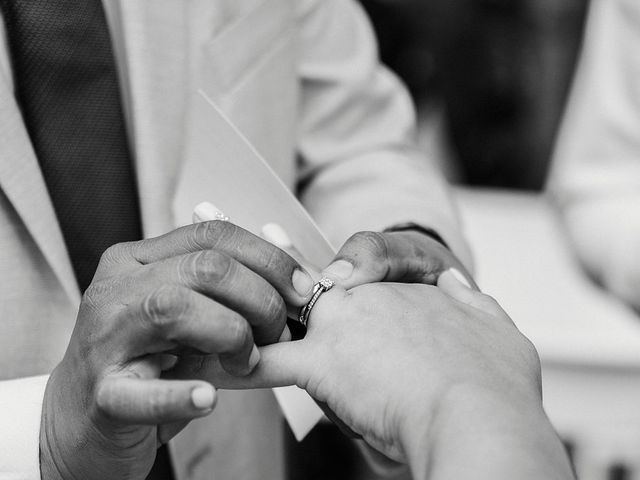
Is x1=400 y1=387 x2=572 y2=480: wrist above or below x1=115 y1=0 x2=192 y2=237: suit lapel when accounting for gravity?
below

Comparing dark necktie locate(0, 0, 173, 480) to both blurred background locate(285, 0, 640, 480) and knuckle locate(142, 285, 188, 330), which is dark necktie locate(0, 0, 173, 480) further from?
blurred background locate(285, 0, 640, 480)

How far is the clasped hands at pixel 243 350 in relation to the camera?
493mm

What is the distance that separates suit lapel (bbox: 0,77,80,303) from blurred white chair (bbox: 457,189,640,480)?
2.74 feet

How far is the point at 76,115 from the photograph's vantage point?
0.65 metres

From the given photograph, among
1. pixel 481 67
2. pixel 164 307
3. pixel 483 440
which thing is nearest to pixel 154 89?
pixel 164 307

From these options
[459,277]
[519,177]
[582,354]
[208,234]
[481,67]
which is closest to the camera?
[208,234]

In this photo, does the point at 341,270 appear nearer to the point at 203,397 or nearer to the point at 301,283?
the point at 301,283

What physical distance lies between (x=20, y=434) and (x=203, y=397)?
0.22 metres

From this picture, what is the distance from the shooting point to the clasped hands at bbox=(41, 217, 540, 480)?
493 mm

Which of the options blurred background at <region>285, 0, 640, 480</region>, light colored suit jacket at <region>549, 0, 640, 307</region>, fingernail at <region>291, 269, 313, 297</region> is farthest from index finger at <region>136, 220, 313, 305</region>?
light colored suit jacket at <region>549, 0, 640, 307</region>

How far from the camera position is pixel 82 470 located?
0.58m

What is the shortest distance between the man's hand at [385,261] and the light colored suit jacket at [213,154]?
125mm

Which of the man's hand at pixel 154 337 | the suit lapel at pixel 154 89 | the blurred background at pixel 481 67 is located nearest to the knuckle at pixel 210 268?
the man's hand at pixel 154 337

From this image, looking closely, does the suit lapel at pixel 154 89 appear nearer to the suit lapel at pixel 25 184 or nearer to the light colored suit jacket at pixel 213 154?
the light colored suit jacket at pixel 213 154
